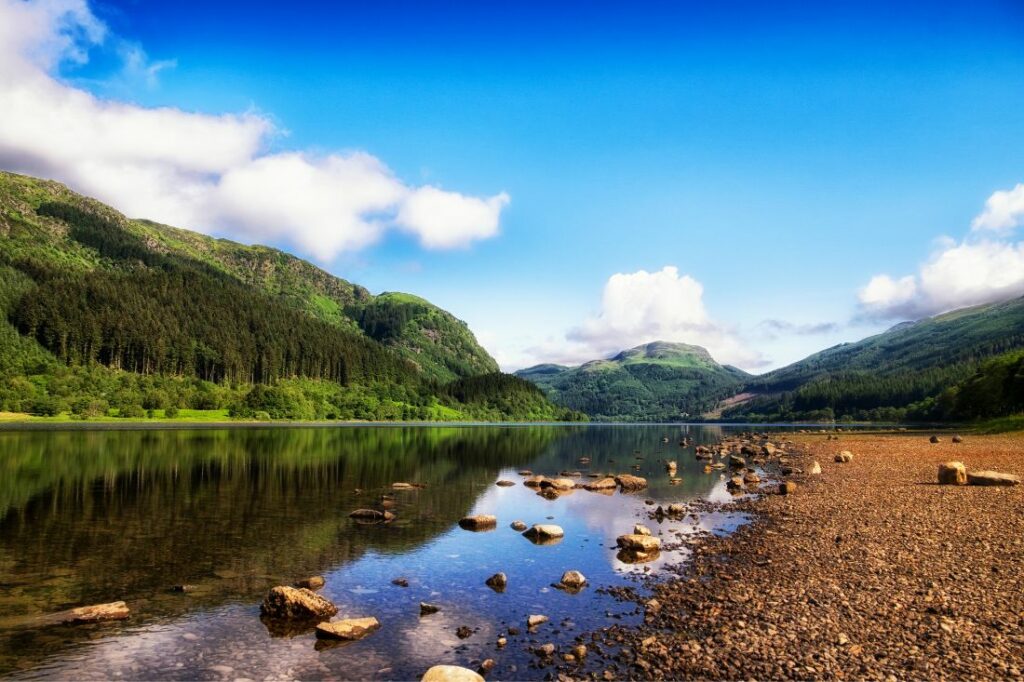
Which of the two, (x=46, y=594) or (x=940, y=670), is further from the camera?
(x=46, y=594)

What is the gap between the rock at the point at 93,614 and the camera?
19.7m

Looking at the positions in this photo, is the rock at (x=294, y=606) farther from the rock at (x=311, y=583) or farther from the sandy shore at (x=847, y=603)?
the sandy shore at (x=847, y=603)

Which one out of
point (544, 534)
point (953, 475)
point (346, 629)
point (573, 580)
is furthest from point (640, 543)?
point (953, 475)

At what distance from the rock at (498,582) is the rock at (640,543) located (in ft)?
27.3

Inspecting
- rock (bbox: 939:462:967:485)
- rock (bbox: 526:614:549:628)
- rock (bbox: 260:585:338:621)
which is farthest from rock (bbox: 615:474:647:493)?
rock (bbox: 260:585:338:621)

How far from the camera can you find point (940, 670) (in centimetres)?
1412

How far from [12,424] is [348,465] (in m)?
133

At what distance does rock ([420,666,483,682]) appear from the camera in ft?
47.0

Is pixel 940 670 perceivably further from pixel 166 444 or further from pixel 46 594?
pixel 166 444

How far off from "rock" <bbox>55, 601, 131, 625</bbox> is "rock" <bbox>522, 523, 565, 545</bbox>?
20.6 meters

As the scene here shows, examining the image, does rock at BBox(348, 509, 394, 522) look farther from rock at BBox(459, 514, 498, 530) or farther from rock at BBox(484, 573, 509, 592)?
rock at BBox(484, 573, 509, 592)

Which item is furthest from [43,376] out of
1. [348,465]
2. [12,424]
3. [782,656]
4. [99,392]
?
[782,656]

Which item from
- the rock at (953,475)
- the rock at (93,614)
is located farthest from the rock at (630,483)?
the rock at (93,614)

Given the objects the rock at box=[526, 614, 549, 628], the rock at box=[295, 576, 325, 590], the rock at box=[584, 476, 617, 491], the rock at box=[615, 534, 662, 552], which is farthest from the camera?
the rock at box=[584, 476, 617, 491]
